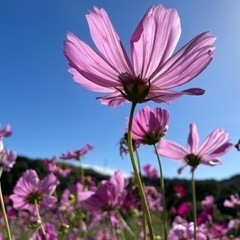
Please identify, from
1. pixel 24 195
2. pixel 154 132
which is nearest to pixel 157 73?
pixel 154 132

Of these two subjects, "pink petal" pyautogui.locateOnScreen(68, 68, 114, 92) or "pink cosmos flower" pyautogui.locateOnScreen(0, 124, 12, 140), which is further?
"pink cosmos flower" pyautogui.locateOnScreen(0, 124, 12, 140)

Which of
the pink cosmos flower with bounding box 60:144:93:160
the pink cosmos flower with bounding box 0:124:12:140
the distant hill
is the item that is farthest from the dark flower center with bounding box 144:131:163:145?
the distant hill

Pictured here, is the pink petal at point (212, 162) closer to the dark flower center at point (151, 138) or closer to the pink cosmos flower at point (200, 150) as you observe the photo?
the pink cosmos flower at point (200, 150)

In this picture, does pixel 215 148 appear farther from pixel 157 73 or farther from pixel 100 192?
pixel 157 73

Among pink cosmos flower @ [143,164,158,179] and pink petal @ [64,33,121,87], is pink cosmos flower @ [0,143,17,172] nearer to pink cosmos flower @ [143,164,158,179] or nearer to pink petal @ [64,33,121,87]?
pink petal @ [64,33,121,87]

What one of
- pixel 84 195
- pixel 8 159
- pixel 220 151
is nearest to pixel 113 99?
pixel 220 151

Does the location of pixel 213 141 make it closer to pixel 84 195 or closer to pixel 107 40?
pixel 84 195

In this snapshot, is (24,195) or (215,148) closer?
(215,148)
